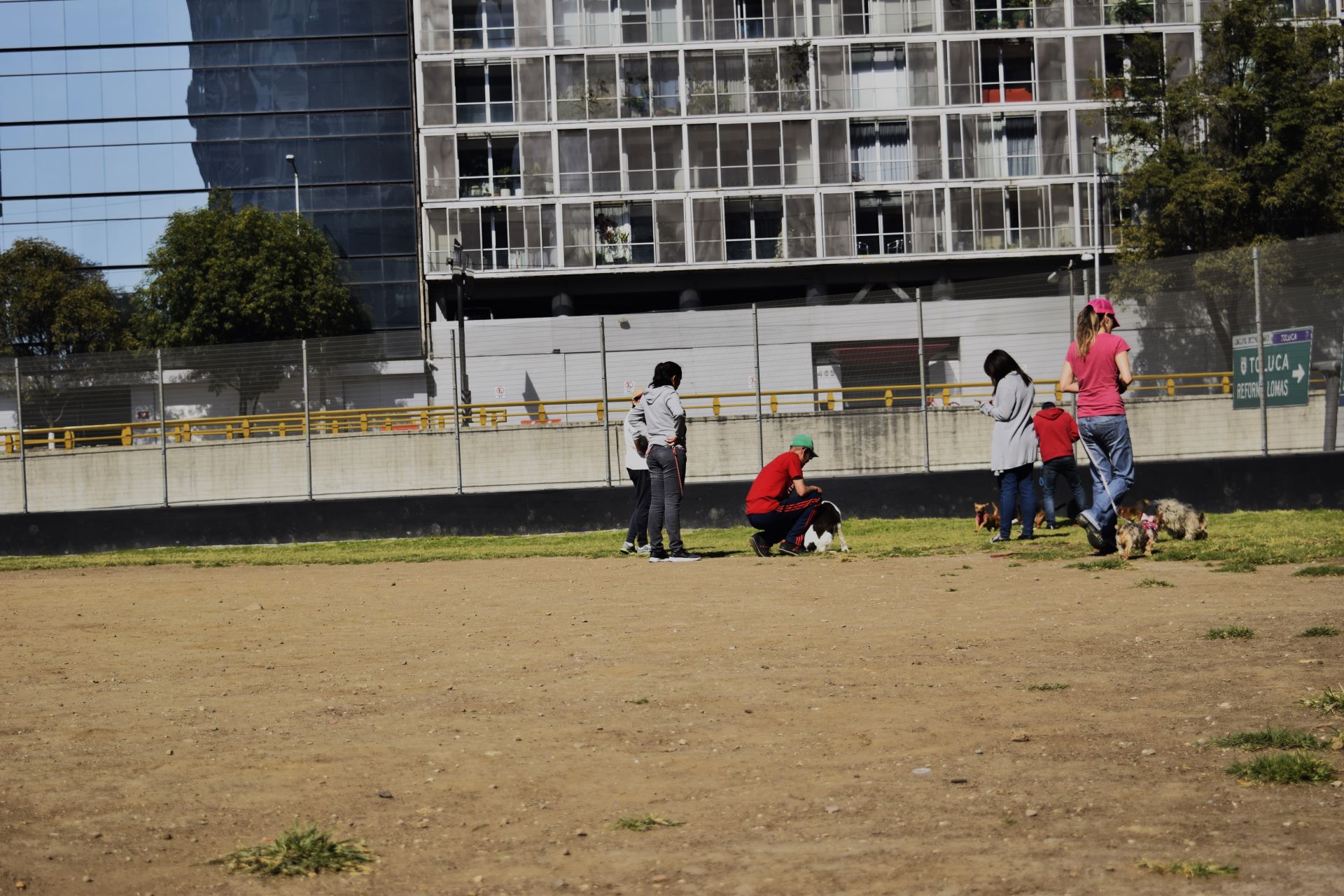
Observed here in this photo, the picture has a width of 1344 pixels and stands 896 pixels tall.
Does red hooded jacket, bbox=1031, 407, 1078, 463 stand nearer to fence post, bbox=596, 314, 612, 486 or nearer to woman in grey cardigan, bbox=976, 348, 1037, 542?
woman in grey cardigan, bbox=976, 348, 1037, 542

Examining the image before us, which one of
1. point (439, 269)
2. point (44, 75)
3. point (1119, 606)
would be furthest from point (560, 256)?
point (1119, 606)

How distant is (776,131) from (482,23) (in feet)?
37.1

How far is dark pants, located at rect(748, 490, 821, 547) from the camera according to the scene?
13.7 metres

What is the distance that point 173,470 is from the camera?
2692 centimetres

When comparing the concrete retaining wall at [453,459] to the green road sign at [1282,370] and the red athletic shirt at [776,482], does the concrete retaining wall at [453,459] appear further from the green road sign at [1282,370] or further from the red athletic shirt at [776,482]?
the red athletic shirt at [776,482]

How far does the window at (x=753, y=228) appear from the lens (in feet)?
165

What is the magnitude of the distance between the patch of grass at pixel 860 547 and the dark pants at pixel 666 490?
1436 mm

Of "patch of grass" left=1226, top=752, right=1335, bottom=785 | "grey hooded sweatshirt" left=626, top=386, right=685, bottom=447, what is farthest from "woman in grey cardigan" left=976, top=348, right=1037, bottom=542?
"patch of grass" left=1226, top=752, right=1335, bottom=785

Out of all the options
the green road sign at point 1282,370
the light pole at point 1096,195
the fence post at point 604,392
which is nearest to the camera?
the green road sign at point 1282,370

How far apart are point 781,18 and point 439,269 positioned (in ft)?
49.1

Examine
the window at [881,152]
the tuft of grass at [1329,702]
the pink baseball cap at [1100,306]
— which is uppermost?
the window at [881,152]

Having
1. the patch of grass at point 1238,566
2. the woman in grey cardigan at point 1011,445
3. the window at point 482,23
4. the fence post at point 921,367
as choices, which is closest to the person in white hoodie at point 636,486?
the woman in grey cardigan at point 1011,445

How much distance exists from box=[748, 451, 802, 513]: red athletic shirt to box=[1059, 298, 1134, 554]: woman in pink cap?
3115mm

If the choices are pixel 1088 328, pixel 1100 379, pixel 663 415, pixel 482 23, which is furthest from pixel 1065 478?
pixel 482 23
